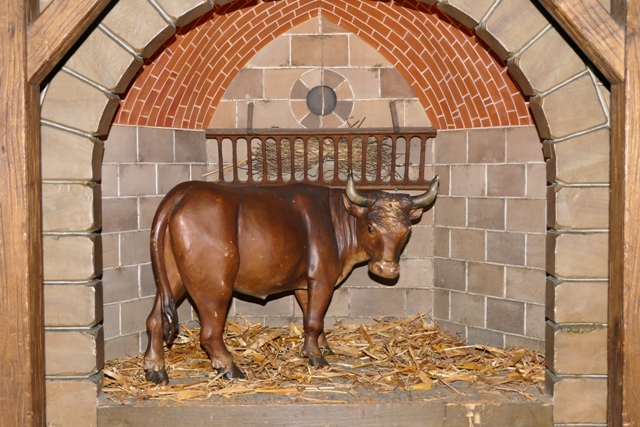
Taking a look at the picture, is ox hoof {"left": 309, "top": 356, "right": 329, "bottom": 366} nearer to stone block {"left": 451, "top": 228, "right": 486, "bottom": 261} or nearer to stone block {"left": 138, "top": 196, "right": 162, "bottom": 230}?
stone block {"left": 451, "top": 228, "right": 486, "bottom": 261}

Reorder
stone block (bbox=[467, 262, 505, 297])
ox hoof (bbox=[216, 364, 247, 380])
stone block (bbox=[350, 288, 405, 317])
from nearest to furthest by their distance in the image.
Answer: ox hoof (bbox=[216, 364, 247, 380]) → stone block (bbox=[467, 262, 505, 297]) → stone block (bbox=[350, 288, 405, 317])

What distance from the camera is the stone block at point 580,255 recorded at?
12.6 feet

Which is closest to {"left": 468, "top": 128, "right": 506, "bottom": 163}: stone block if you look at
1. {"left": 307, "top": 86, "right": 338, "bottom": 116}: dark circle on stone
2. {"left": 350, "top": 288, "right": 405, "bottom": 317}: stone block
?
{"left": 307, "top": 86, "right": 338, "bottom": 116}: dark circle on stone

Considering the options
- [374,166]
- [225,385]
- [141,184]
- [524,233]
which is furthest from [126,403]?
[524,233]

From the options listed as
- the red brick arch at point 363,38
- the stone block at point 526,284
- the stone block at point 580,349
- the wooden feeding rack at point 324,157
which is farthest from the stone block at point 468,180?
the stone block at point 580,349

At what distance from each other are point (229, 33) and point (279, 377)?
2.62 meters

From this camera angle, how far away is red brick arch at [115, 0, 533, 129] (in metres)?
4.89

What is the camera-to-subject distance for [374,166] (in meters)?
5.44

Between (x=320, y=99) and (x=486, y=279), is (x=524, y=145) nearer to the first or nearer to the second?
(x=486, y=279)

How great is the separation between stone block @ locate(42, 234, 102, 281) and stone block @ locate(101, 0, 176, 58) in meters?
1.14

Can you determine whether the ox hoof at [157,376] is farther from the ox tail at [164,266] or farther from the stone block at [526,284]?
the stone block at [526,284]

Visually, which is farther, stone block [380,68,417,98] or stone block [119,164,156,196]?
stone block [380,68,417,98]

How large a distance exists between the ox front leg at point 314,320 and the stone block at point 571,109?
1.80m

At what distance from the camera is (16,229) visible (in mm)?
3490
